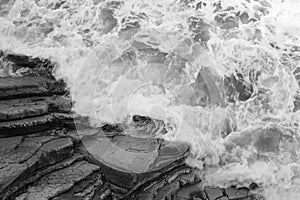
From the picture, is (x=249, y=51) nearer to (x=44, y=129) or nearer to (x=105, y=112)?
(x=105, y=112)

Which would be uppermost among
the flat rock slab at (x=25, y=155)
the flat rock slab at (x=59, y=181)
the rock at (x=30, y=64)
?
the rock at (x=30, y=64)

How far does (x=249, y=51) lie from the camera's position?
28.3 ft

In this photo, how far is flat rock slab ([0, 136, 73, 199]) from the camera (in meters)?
4.85

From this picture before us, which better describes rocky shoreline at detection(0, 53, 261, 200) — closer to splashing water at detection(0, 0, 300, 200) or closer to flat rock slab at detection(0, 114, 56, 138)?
flat rock slab at detection(0, 114, 56, 138)

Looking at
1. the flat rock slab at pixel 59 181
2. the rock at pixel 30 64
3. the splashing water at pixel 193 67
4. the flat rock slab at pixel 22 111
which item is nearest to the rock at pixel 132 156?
the flat rock slab at pixel 59 181

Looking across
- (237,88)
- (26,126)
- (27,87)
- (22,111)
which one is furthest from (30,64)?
(237,88)

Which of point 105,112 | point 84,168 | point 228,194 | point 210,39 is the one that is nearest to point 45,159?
point 84,168

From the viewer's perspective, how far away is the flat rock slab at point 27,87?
650cm

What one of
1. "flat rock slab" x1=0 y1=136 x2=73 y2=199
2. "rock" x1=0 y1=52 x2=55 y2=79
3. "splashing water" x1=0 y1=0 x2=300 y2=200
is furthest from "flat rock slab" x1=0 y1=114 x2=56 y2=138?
"rock" x1=0 y1=52 x2=55 y2=79

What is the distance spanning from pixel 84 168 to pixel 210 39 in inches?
193

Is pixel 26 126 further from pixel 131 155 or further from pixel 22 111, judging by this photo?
pixel 131 155

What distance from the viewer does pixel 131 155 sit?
6.01 metres

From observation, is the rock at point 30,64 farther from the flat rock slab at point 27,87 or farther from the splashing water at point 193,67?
the flat rock slab at point 27,87

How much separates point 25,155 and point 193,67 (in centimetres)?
433
